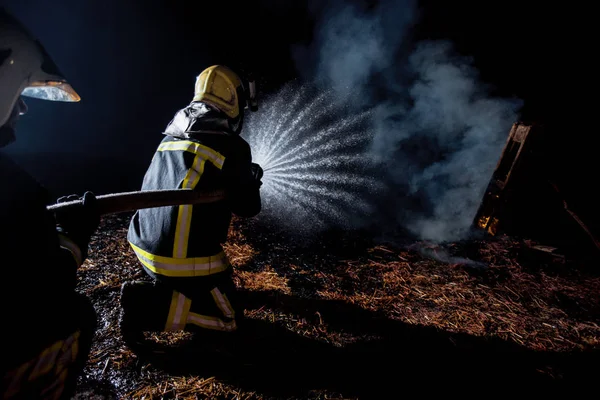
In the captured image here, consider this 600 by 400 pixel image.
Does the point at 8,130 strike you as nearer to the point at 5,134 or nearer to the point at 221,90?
the point at 5,134

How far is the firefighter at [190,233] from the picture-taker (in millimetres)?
2328

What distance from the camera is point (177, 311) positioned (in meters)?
2.43

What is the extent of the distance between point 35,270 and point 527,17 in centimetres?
1016

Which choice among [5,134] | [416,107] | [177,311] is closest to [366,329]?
[177,311]

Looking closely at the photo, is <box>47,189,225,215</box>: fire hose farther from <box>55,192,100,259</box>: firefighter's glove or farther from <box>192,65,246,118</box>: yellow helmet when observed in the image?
<box>192,65,246,118</box>: yellow helmet

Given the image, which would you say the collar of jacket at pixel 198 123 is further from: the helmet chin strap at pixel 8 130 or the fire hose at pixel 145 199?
the helmet chin strap at pixel 8 130

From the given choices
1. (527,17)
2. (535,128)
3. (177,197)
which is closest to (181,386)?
(177,197)

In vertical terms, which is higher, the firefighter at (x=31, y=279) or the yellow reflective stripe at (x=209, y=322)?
the firefighter at (x=31, y=279)

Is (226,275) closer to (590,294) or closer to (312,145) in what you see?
(590,294)

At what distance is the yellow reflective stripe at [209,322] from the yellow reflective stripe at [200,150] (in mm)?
1386

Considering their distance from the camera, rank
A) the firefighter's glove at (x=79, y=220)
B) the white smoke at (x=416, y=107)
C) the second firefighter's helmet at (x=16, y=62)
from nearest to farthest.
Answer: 1. the second firefighter's helmet at (x=16, y=62)
2. the firefighter's glove at (x=79, y=220)
3. the white smoke at (x=416, y=107)

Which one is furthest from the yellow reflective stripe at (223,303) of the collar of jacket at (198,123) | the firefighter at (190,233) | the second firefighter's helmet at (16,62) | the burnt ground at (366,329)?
the second firefighter's helmet at (16,62)

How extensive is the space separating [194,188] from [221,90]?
1.11 meters

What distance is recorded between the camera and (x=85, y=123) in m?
11.1
